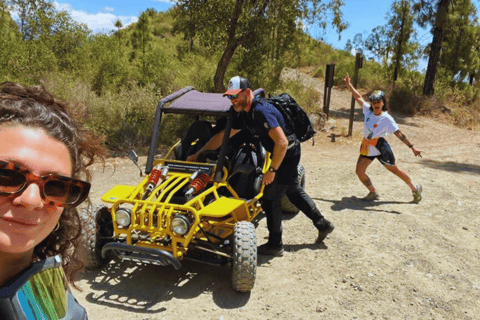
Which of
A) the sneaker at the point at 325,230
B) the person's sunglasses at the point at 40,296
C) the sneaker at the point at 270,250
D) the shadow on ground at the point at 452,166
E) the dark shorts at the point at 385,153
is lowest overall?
the shadow on ground at the point at 452,166

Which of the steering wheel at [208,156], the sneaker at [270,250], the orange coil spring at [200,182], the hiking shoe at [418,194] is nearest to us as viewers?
the orange coil spring at [200,182]

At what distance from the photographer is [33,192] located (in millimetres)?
916

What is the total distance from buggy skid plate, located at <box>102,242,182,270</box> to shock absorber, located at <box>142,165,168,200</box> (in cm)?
53

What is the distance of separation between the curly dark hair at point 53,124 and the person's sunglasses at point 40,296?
20 centimetres

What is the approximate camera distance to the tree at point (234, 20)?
11.0 m

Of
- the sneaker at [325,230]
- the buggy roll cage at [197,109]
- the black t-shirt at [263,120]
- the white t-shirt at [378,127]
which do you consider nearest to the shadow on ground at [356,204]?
the white t-shirt at [378,127]

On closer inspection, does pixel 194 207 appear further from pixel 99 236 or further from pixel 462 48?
pixel 462 48

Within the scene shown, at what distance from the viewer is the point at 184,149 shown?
4.95m

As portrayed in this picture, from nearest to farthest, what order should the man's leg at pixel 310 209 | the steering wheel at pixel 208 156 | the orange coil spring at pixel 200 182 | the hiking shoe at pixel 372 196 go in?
the orange coil spring at pixel 200 182
the steering wheel at pixel 208 156
the man's leg at pixel 310 209
the hiking shoe at pixel 372 196

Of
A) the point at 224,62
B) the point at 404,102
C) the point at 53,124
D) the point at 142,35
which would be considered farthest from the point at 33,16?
the point at 53,124

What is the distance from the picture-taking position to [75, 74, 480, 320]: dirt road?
12.3ft

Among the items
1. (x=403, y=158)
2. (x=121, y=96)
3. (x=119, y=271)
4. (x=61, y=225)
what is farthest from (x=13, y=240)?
(x=121, y=96)

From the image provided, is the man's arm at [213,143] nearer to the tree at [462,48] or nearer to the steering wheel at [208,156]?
the steering wheel at [208,156]

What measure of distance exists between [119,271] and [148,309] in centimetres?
79
